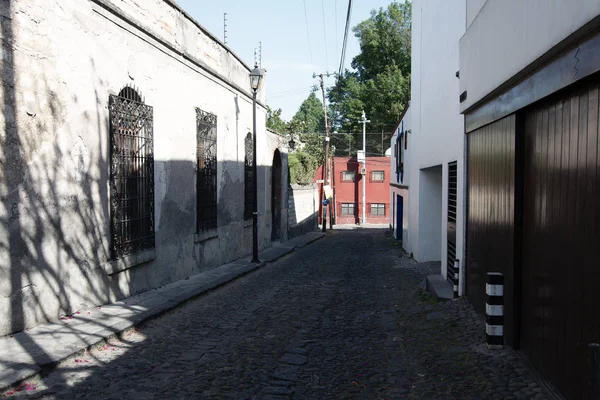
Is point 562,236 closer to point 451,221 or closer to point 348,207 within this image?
point 451,221

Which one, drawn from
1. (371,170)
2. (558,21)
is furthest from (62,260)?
(371,170)

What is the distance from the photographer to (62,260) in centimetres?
651

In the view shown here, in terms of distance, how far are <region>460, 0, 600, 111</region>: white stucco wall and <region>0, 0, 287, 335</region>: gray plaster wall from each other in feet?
16.2

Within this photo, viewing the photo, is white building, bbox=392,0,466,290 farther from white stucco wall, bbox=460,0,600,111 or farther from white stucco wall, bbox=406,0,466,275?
white stucco wall, bbox=460,0,600,111

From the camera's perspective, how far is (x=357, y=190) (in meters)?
44.8

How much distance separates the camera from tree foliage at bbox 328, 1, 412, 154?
4678 centimetres

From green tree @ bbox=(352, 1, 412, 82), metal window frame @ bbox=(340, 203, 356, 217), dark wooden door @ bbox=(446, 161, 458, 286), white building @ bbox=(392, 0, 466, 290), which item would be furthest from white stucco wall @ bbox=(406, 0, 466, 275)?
green tree @ bbox=(352, 1, 412, 82)

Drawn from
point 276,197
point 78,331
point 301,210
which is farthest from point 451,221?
point 301,210

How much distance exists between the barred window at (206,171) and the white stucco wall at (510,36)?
576cm

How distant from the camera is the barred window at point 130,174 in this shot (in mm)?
7844

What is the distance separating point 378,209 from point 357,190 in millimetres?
2313

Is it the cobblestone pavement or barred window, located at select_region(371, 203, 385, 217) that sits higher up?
the cobblestone pavement

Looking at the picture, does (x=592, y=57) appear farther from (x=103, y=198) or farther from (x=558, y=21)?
(x=103, y=198)

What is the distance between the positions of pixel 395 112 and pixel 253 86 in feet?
113
